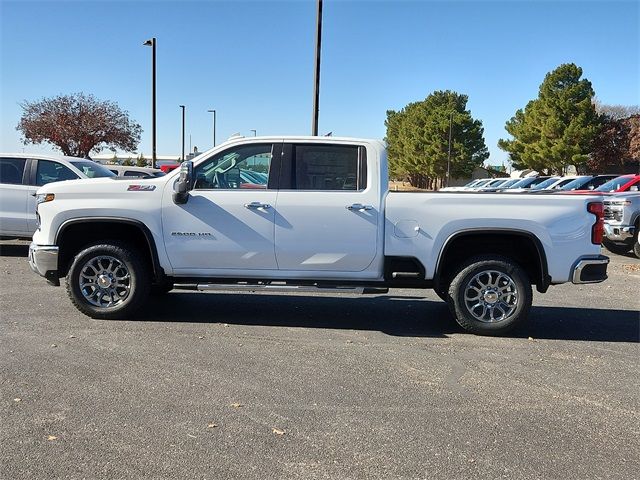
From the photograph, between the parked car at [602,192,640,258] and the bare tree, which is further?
the bare tree

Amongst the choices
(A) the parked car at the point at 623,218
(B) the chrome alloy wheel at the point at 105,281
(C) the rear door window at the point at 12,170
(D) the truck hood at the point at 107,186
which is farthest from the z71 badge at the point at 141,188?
(A) the parked car at the point at 623,218

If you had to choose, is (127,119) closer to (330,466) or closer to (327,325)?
(327,325)

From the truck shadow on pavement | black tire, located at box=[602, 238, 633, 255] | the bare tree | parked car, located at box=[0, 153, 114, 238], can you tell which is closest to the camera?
the truck shadow on pavement

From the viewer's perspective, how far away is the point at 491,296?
235 inches

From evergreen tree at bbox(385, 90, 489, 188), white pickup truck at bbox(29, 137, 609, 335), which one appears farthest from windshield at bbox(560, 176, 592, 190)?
evergreen tree at bbox(385, 90, 489, 188)

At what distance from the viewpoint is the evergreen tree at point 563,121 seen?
44156 mm

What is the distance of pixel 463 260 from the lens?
6.20 m

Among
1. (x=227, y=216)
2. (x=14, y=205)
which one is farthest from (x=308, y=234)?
(x=14, y=205)

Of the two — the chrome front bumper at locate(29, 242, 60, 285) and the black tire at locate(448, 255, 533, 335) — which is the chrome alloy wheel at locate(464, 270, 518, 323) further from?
the chrome front bumper at locate(29, 242, 60, 285)

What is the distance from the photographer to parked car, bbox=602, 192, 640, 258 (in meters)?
12.0

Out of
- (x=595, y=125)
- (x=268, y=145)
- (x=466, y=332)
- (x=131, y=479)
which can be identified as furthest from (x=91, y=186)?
(x=595, y=125)

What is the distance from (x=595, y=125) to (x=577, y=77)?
3925 mm

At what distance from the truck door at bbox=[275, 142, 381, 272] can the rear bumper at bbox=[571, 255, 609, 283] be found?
1.99 meters

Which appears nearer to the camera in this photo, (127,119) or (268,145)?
(268,145)
